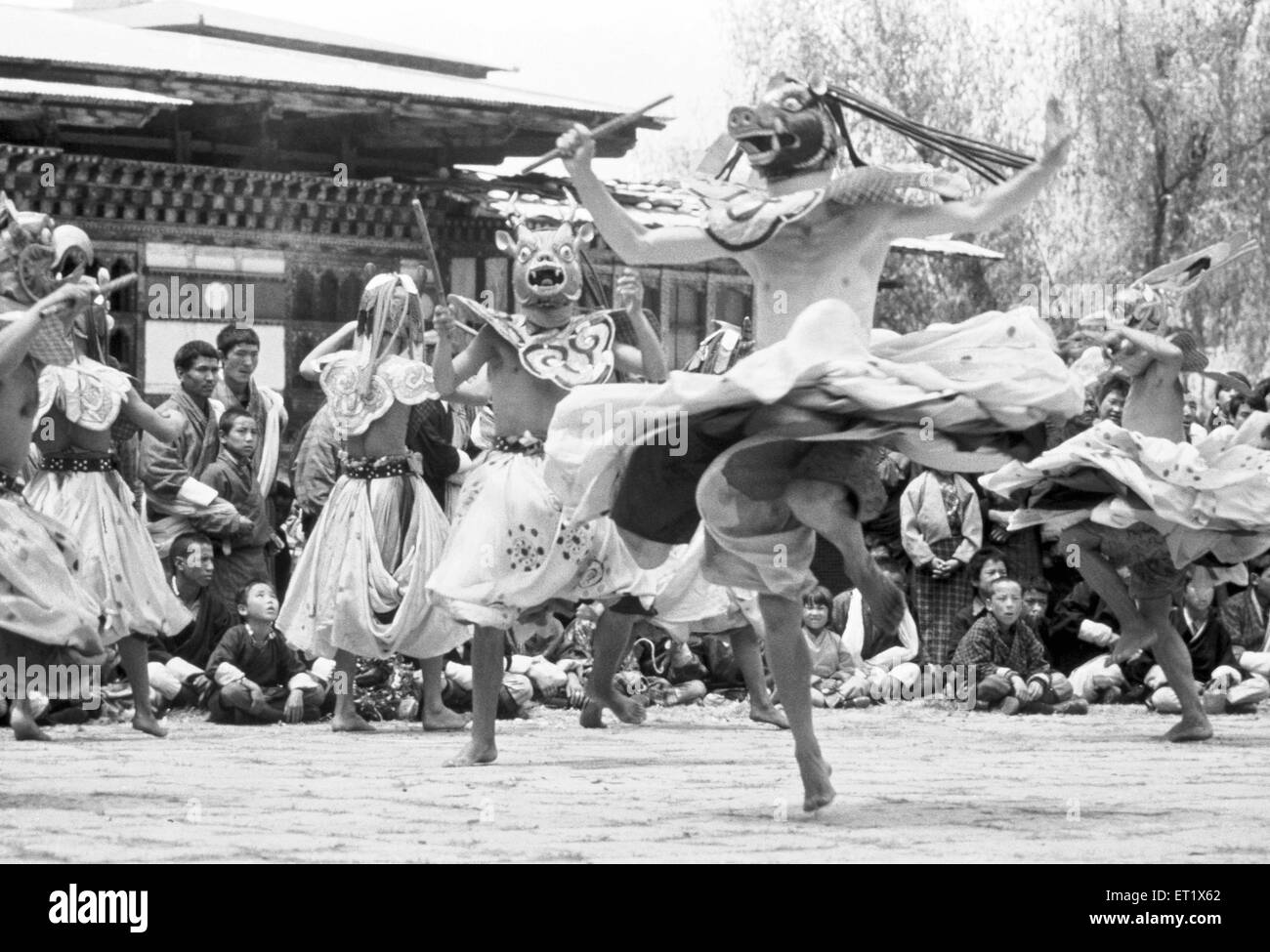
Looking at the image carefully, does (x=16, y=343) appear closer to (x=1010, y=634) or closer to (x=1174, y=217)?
(x=1010, y=634)

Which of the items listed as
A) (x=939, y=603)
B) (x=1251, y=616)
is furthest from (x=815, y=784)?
(x=1251, y=616)

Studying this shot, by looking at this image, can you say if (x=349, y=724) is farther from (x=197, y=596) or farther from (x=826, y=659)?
(x=826, y=659)

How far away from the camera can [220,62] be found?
19.7m

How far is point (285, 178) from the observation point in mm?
19562

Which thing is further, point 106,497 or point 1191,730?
point 106,497

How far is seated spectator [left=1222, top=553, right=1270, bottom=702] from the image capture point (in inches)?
595

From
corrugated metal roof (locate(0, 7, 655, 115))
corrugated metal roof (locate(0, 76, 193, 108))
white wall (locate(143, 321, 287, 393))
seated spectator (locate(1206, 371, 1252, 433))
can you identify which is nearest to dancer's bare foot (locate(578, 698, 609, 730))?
seated spectator (locate(1206, 371, 1252, 433))

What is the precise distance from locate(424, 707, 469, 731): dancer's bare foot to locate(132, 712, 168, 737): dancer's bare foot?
1312 mm

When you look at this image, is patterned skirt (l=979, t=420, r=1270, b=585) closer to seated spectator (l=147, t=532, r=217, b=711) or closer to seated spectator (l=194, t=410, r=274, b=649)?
seated spectator (l=194, t=410, r=274, b=649)

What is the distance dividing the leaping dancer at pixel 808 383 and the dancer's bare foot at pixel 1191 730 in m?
3.49

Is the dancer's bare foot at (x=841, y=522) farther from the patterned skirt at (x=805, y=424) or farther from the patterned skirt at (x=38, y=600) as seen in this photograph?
the patterned skirt at (x=38, y=600)

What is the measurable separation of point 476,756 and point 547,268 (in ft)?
7.09

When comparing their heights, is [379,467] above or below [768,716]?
above

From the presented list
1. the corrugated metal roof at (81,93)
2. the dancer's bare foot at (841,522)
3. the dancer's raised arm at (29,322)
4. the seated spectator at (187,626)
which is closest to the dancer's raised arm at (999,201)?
the dancer's bare foot at (841,522)
